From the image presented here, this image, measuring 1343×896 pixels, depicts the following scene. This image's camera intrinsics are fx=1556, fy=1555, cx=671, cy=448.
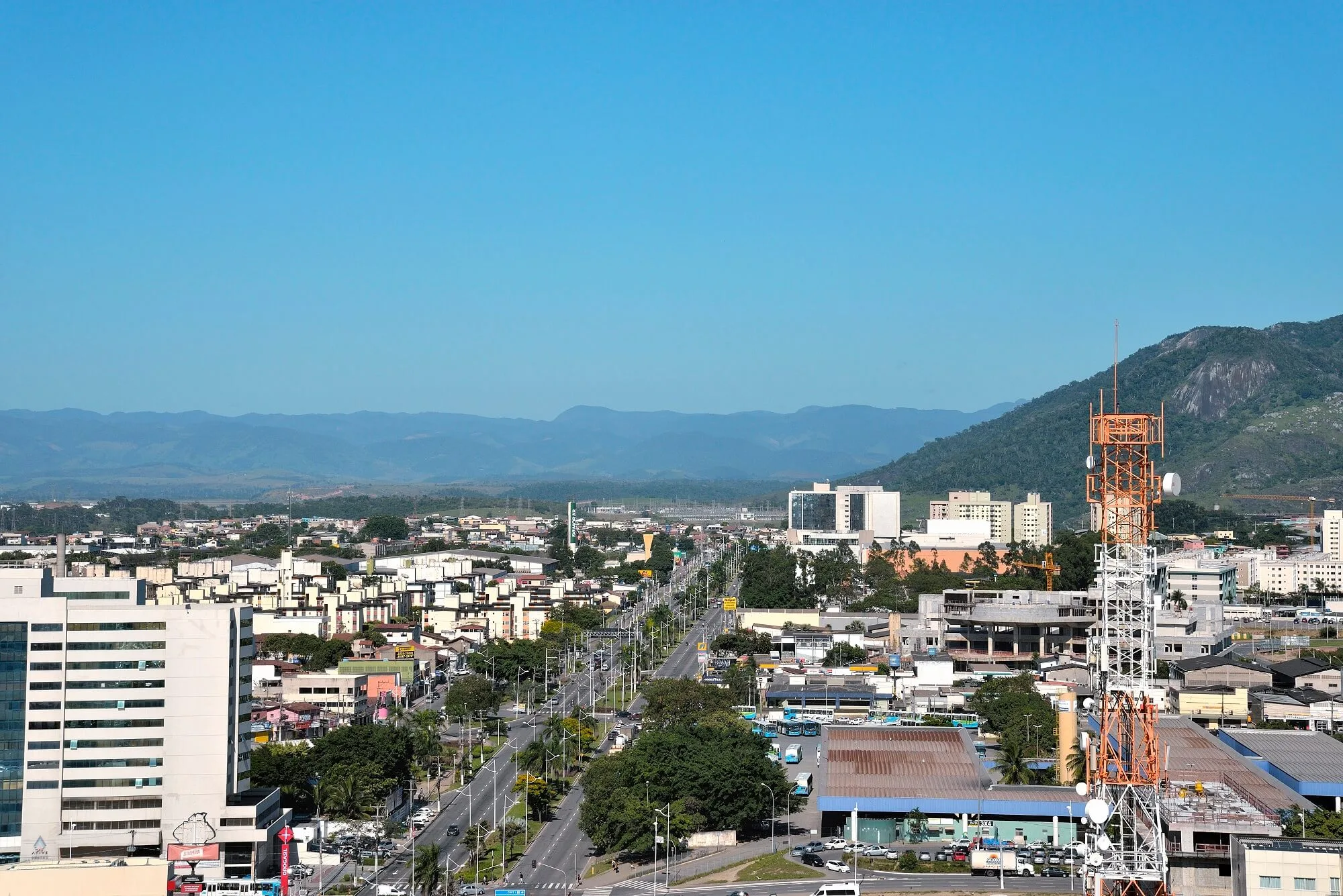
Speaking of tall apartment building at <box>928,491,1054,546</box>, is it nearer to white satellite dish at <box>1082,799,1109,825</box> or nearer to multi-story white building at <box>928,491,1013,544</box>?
multi-story white building at <box>928,491,1013,544</box>

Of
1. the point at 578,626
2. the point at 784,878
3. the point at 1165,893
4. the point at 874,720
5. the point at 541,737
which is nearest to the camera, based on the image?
the point at 1165,893

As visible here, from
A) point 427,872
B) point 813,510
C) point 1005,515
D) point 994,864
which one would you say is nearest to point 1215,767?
point 994,864

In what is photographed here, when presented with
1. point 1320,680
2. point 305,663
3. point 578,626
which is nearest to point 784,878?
point 1320,680

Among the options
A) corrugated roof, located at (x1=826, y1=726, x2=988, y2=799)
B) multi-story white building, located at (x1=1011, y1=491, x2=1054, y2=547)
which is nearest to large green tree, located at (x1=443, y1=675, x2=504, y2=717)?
corrugated roof, located at (x1=826, y1=726, x2=988, y2=799)

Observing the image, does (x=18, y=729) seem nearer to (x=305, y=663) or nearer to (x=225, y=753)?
(x=225, y=753)

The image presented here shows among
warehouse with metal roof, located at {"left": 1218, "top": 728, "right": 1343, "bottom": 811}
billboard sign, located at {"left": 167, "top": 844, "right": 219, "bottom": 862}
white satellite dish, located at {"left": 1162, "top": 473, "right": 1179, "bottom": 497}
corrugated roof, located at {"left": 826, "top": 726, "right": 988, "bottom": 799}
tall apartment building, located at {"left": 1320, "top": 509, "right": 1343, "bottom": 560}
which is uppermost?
white satellite dish, located at {"left": 1162, "top": 473, "right": 1179, "bottom": 497}

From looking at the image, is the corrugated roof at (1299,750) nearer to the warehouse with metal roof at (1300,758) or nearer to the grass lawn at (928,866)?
the warehouse with metal roof at (1300,758)

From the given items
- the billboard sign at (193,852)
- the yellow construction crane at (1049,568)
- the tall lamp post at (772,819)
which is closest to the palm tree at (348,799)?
the billboard sign at (193,852)
